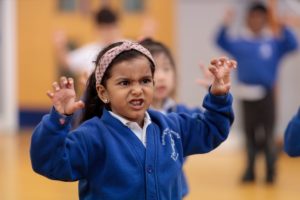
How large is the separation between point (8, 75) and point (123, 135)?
7236 mm

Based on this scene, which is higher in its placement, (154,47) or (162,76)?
(154,47)

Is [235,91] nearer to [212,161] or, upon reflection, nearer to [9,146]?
[212,161]

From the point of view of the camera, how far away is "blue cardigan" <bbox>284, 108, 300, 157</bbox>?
2557mm

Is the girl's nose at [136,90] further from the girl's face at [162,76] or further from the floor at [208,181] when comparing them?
the floor at [208,181]

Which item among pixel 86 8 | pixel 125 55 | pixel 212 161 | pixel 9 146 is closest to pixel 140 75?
pixel 125 55

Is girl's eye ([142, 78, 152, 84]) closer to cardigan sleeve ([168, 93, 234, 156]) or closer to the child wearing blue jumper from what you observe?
cardigan sleeve ([168, 93, 234, 156])

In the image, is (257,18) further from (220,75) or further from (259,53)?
(220,75)

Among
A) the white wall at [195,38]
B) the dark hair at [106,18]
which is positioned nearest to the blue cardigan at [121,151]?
the dark hair at [106,18]

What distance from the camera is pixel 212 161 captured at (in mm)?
7027

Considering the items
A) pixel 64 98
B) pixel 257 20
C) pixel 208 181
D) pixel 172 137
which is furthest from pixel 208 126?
pixel 257 20

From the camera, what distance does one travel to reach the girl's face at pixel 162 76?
3.22 metres

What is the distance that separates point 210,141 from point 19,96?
7.19 metres

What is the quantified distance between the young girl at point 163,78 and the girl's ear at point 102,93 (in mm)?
803

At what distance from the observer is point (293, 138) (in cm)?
257
